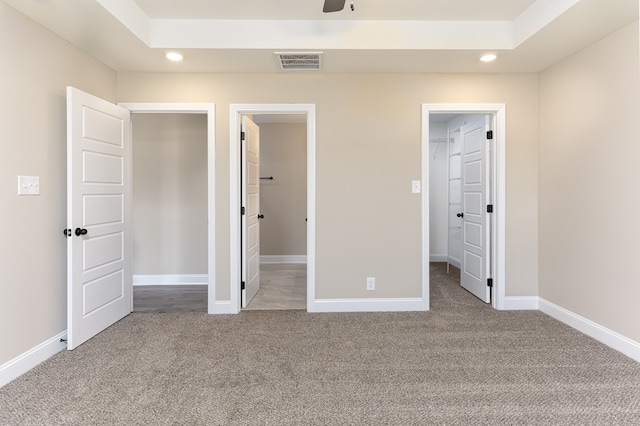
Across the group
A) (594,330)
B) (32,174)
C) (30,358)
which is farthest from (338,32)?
(30,358)

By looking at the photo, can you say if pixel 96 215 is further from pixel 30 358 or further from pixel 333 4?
pixel 333 4

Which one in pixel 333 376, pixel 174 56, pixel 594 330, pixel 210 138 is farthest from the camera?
pixel 210 138

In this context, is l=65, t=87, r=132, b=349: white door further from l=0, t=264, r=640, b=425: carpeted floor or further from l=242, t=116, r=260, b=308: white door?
l=242, t=116, r=260, b=308: white door

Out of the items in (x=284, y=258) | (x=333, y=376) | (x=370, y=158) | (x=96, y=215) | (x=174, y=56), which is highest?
(x=174, y=56)

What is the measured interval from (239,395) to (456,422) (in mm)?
1207

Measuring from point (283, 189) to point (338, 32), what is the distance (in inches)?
141

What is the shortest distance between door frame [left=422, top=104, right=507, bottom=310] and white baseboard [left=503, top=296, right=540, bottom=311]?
51 mm

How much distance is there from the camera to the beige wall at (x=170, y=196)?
457 cm

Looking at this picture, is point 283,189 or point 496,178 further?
point 283,189

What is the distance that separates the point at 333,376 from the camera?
222 cm

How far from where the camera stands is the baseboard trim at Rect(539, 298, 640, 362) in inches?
98.0

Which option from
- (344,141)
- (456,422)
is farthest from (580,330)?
(344,141)

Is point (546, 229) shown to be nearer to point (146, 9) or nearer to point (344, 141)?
point (344, 141)

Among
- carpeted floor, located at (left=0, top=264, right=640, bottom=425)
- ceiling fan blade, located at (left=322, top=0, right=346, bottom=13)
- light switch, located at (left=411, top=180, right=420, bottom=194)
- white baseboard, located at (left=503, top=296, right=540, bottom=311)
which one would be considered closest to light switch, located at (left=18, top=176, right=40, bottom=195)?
carpeted floor, located at (left=0, top=264, right=640, bottom=425)
